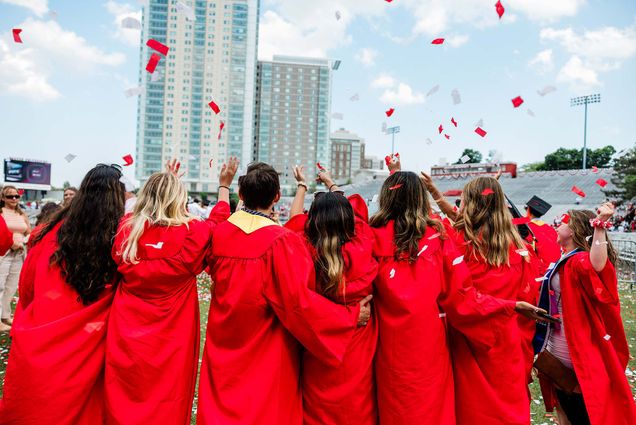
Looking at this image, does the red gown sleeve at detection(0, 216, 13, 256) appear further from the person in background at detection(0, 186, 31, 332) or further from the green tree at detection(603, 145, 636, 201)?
the green tree at detection(603, 145, 636, 201)

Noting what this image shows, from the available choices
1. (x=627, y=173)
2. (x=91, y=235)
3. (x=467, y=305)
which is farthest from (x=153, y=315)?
(x=627, y=173)

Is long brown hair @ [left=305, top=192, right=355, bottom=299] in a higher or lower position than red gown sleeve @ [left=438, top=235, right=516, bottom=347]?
Result: higher

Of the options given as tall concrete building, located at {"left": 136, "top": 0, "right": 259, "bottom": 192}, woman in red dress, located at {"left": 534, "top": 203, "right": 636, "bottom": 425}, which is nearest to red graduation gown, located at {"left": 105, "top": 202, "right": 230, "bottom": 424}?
woman in red dress, located at {"left": 534, "top": 203, "right": 636, "bottom": 425}

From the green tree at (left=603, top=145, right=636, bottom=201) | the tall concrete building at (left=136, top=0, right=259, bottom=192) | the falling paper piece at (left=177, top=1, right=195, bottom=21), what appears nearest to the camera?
the falling paper piece at (left=177, top=1, right=195, bottom=21)

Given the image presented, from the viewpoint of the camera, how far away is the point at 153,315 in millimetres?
2777

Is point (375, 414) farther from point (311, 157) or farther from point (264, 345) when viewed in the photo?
point (311, 157)

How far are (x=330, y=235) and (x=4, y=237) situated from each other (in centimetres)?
523

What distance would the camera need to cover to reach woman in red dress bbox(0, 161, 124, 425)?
108 inches

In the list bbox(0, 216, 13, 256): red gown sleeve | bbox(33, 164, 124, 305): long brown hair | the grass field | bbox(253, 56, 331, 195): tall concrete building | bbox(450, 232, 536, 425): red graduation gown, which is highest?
bbox(253, 56, 331, 195): tall concrete building

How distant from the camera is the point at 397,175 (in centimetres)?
304

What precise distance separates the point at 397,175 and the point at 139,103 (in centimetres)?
10859

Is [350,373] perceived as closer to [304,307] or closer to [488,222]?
[304,307]

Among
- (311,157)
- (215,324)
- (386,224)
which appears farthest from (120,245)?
(311,157)

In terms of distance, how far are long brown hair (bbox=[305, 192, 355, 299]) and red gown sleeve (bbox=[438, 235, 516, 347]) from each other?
2.20ft
